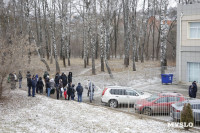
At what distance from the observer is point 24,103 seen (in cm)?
1405

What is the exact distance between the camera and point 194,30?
22.6 m

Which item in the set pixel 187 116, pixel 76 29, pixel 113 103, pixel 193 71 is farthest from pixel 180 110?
pixel 76 29

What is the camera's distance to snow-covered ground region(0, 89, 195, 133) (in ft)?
35.1

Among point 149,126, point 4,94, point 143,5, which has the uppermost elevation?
point 143,5

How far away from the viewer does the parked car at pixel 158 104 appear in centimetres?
1359

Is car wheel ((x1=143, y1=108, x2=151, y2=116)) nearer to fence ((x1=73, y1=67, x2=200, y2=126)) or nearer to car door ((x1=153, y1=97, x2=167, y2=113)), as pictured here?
fence ((x1=73, y1=67, x2=200, y2=126))

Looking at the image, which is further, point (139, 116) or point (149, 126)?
point (139, 116)

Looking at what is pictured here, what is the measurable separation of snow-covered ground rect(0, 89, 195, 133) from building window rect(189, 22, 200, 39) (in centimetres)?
1320

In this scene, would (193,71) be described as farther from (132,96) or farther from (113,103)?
(113,103)

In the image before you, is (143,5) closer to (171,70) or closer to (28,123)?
(171,70)

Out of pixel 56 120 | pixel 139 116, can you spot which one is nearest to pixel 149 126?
pixel 139 116

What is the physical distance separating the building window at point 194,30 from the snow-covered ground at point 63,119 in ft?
43.3

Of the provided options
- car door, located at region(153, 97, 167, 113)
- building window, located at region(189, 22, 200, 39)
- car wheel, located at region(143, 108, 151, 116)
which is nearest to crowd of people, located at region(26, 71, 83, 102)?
car wheel, located at region(143, 108, 151, 116)

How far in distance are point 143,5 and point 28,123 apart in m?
31.5
